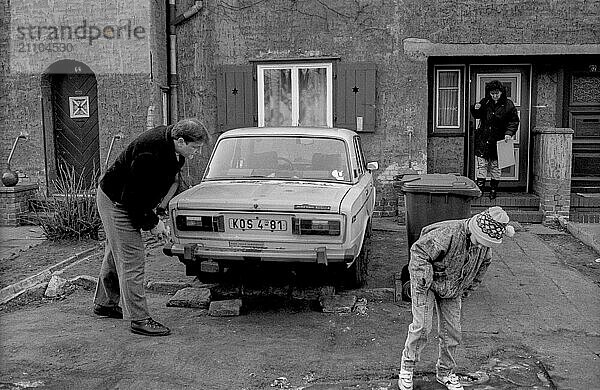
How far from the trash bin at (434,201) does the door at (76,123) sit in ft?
23.9

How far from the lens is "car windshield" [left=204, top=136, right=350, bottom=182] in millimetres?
7293

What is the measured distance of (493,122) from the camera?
11.7m

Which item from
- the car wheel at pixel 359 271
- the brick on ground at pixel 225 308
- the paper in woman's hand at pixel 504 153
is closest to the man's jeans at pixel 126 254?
the brick on ground at pixel 225 308

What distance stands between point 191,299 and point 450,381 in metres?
3.03

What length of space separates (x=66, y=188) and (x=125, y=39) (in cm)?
309

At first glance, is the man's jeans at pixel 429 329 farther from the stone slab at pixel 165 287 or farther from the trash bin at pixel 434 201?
the stone slab at pixel 165 287

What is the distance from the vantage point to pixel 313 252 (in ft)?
20.6

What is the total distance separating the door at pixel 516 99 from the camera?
1259cm

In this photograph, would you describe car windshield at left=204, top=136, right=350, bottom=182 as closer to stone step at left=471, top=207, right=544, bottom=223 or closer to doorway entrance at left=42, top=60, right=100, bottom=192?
stone step at left=471, top=207, right=544, bottom=223

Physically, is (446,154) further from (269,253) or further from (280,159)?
(269,253)

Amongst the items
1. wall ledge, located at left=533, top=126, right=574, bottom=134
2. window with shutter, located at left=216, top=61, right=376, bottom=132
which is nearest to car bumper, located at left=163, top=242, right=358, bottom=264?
window with shutter, located at left=216, top=61, right=376, bottom=132

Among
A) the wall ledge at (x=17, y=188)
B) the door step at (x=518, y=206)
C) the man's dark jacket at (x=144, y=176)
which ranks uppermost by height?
the man's dark jacket at (x=144, y=176)

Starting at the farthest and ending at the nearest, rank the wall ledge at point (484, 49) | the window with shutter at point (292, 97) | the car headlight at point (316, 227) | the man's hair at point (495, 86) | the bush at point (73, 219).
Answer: the window with shutter at point (292, 97)
the wall ledge at point (484, 49)
the man's hair at point (495, 86)
the bush at point (73, 219)
the car headlight at point (316, 227)

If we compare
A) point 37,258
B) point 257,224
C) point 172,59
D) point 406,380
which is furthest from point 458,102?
point 406,380
